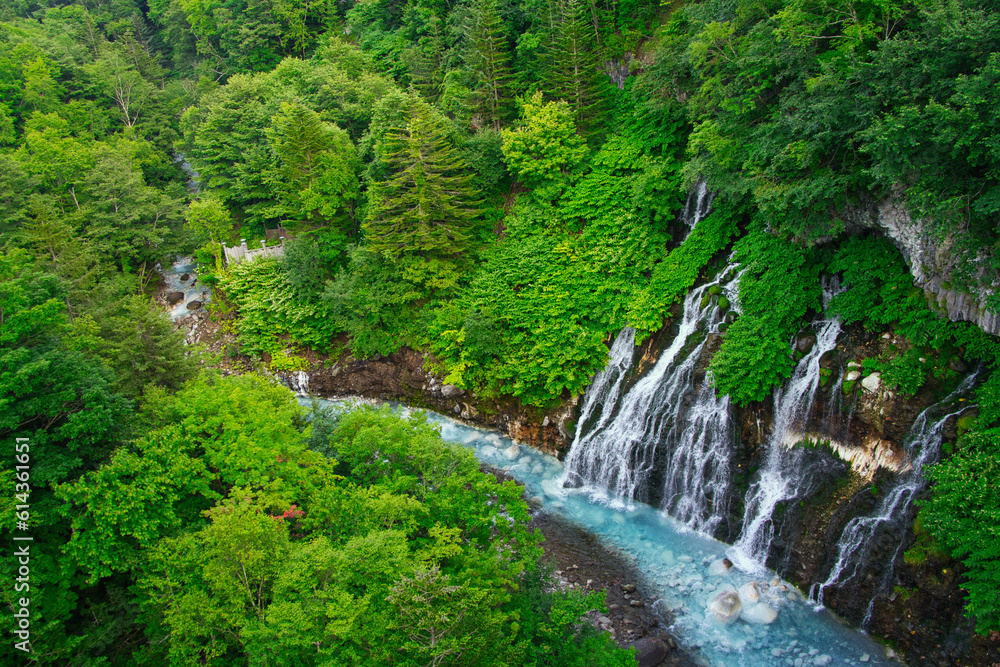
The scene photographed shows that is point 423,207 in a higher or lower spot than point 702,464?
higher

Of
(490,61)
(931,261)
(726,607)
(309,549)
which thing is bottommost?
(726,607)

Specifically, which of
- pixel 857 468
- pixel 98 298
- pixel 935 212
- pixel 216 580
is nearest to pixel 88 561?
pixel 216 580

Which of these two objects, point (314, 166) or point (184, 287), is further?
point (184, 287)

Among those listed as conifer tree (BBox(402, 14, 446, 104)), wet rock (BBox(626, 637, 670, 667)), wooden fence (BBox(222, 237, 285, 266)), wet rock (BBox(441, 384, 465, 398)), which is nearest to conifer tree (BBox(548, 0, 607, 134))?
conifer tree (BBox(402, 14, 446, 104))

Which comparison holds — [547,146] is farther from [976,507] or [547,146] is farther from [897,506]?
[976,507]

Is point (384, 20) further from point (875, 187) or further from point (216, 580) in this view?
point (216, 580)

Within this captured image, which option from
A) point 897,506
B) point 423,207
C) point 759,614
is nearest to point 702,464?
point 759,614
